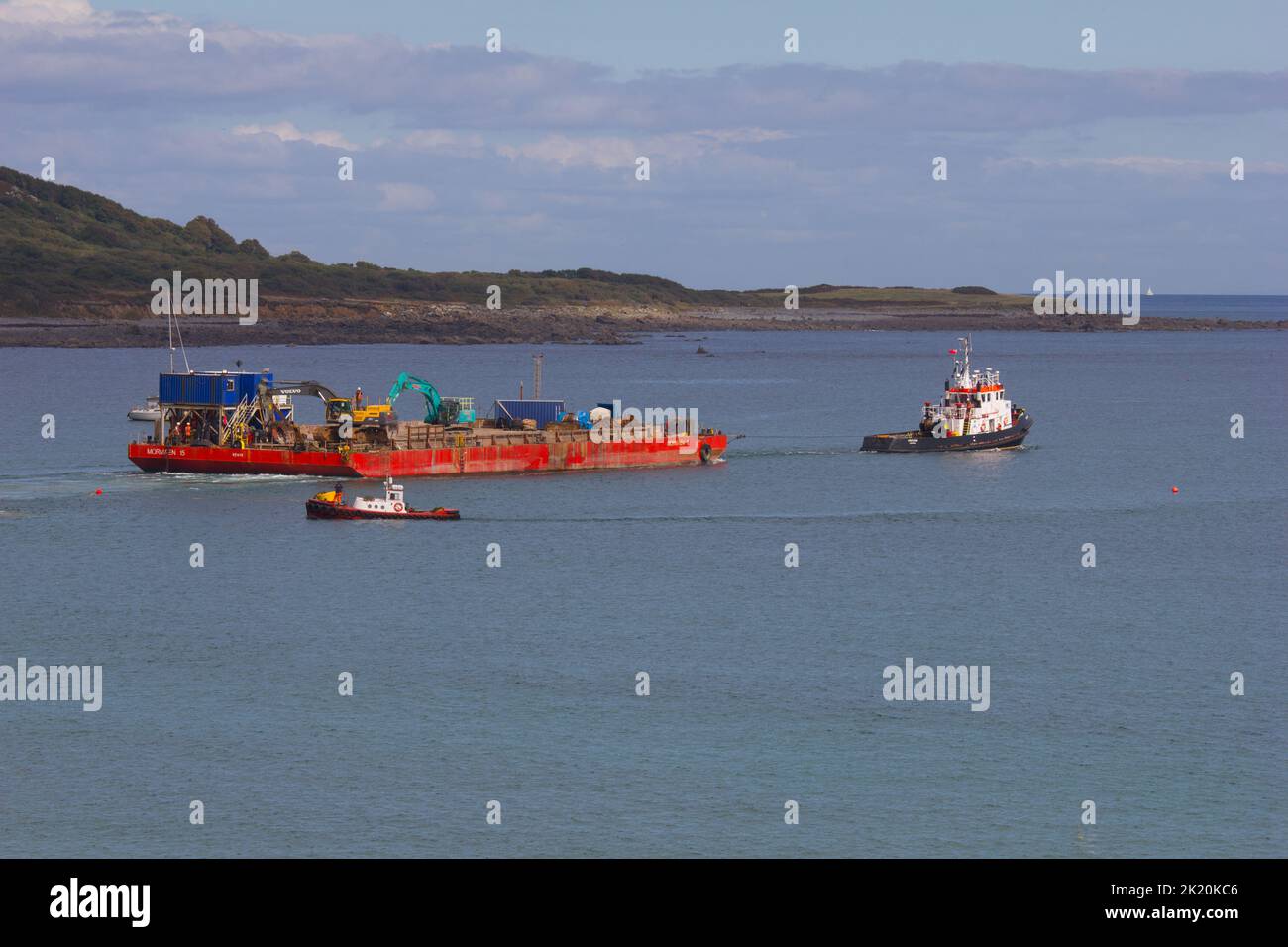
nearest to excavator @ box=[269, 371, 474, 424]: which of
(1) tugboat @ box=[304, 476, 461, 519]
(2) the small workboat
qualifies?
(2) the small workboat

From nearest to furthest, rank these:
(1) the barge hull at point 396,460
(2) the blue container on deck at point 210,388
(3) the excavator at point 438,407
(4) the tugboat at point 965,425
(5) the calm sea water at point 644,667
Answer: (5) the calm sea water at point 644,667 → (2) the blue container on deck at point 210,388 → (1) the barge hull at point 396,460 → (3) the excavator at point 438,407 → (4) the tugboat at point 965,425

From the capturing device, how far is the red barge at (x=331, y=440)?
365 feet

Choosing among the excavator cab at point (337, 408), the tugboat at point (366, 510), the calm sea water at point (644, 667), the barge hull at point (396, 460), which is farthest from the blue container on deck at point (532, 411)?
the tugboat at point (366, 510)

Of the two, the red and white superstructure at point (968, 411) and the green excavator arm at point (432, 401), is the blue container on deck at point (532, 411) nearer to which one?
the green excavator arm at point (432, 401)

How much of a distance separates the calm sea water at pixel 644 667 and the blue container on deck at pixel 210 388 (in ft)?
18.2

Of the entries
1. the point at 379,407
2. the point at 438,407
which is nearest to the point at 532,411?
the point at 438,407

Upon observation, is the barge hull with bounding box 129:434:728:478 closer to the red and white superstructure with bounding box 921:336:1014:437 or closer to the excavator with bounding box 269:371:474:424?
the excavator with bounding box 269:371:474:424

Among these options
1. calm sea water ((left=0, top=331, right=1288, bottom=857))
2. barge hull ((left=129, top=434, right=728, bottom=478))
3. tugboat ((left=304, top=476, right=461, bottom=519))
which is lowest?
calm sea water ((left=0, top=331, right=1288, bottom=857))

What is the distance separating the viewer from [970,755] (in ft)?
159

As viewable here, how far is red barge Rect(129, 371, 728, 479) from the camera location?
365ft

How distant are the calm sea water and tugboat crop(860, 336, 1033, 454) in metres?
15.8

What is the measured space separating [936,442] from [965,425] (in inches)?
176

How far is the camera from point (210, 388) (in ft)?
363

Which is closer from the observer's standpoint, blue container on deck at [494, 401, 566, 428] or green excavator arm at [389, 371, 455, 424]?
green excavator arm at [389, 371, 455, 424]
